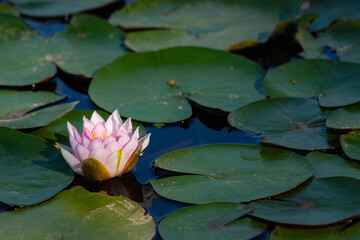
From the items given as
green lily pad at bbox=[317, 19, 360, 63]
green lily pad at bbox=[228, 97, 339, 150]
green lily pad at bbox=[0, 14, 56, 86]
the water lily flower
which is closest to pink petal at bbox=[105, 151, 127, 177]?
the water lily flower

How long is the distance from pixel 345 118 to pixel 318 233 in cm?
105

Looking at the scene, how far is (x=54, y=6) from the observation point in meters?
5.12

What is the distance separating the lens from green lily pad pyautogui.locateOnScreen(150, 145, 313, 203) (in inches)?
105

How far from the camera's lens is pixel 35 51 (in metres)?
4.26

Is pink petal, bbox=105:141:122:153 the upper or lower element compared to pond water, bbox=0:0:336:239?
upper

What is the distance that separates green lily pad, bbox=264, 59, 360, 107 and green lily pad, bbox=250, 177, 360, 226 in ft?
2.90

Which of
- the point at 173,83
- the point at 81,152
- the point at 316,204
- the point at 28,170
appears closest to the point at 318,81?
the point at 173,83

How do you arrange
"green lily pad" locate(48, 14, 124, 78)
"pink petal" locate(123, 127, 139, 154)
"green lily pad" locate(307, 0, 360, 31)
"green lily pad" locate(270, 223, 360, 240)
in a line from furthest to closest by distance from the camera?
"green lily pad" locate(307, 0, 360, 31), "green lily pad" locate(48, 14, 124, 78), "pink petal" locate(123, 127, 139, 154), "green lily pad" locate(270, 223, 360, 240)

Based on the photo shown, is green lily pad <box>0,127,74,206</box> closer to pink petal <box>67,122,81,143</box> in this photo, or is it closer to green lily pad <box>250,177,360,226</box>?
pink petal <box>67,122,81,143</box>

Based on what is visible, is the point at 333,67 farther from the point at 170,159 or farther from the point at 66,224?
the point at 66,224

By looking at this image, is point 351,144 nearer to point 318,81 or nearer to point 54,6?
point 318,81

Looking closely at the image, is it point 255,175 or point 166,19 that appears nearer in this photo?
point 255,175

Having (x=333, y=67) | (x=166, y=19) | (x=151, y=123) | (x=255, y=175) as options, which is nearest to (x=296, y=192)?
(x=255, y=175)

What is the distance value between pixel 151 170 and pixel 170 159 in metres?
0.14
